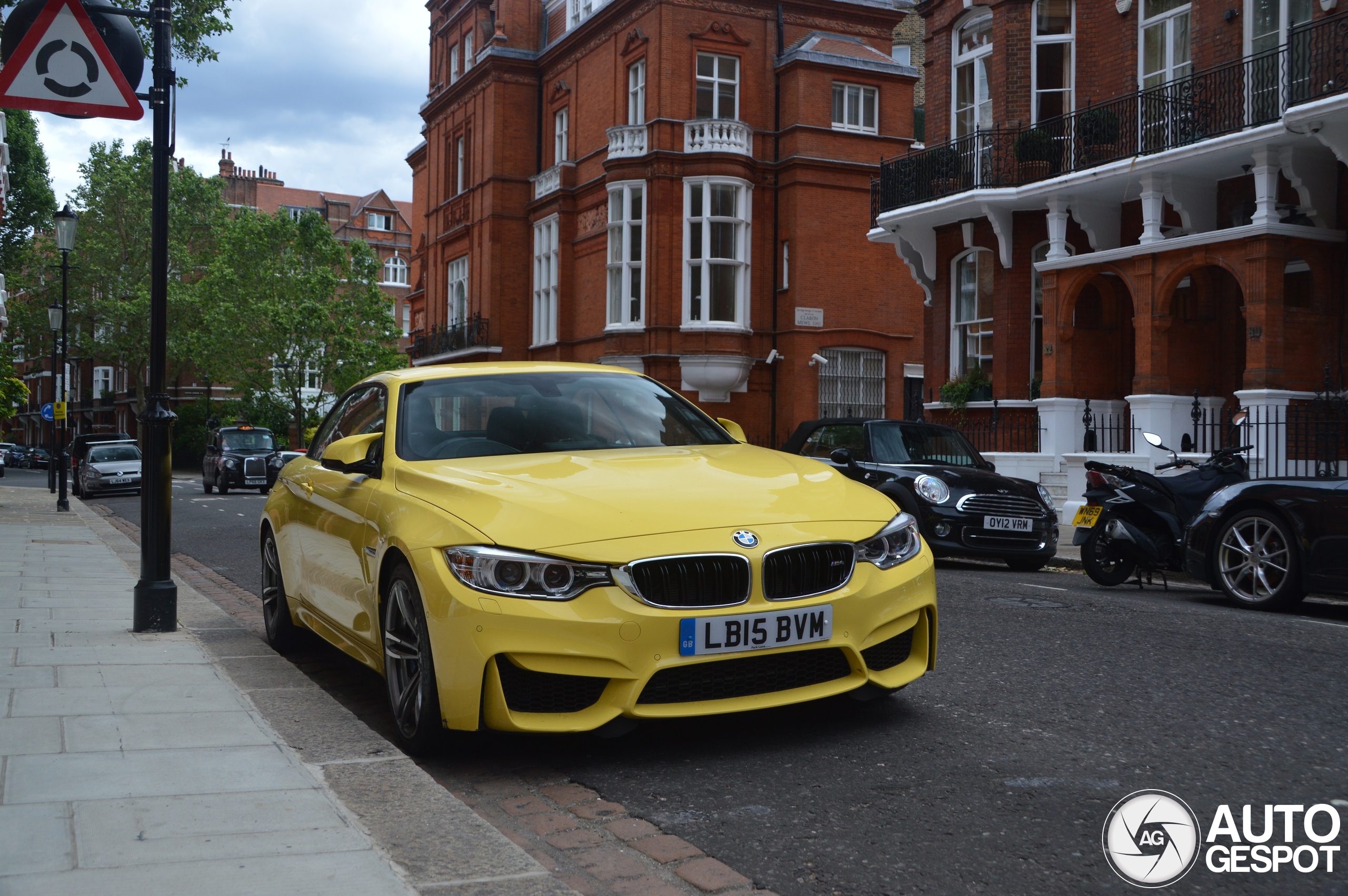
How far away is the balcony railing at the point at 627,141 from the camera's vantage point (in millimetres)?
33281

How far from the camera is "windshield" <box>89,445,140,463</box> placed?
1394 inches

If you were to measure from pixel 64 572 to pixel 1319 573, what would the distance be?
1010cm

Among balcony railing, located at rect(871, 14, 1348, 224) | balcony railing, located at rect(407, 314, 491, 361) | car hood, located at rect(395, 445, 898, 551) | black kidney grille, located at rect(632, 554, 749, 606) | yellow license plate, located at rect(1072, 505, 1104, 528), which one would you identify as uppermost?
balcony railing, located at rect(871, 14, 1348, 224)

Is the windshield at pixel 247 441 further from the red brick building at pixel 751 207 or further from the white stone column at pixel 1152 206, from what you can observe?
the white stone column at pixel 1152 206

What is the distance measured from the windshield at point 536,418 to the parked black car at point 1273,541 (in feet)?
15.6

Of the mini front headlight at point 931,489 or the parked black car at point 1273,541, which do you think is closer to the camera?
the parked black car at point 1273,541

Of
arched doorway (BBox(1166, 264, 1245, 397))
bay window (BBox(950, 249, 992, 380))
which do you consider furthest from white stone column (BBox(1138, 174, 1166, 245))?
bay window (BBox(950, 249, 992, 380))

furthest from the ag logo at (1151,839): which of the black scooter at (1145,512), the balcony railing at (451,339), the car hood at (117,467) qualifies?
the balcony railing at (451,339)

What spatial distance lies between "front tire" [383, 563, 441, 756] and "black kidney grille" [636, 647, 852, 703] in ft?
2.55

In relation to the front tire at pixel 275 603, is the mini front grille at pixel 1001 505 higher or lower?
higher

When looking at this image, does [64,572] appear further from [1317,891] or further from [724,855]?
[1317,891]

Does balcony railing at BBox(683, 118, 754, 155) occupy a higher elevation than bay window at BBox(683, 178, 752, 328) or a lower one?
higher

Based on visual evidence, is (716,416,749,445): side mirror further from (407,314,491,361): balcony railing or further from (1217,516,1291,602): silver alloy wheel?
(407,314,491,361): balcony railing

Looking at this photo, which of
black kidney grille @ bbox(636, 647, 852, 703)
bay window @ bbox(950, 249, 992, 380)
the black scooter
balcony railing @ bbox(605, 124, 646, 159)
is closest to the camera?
black kidney grille @ bbox(636, 647, 852, 703)
